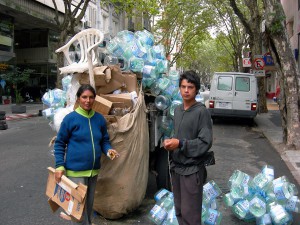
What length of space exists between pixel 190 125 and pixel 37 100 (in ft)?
91.5

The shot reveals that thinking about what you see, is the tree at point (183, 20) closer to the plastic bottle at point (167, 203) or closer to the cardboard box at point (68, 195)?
the plastic bottle at point (167, 203)

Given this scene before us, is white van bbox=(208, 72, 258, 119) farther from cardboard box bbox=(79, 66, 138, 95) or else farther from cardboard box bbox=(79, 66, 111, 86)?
cardboard box bbox=(79, 66, 111, 86)

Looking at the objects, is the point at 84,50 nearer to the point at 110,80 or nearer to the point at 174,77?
the point at 110,80

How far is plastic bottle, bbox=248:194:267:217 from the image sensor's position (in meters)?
4.29

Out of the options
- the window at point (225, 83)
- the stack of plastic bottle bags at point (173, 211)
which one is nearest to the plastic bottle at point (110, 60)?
the stack of plastic bottle bags at point (173, 211)

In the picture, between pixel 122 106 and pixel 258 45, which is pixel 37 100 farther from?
pixel 122 106

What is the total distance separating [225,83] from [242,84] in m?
0.64

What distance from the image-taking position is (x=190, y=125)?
3127 mm

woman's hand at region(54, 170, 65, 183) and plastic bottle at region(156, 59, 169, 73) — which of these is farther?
plastic bottle at region(156, 59, 169, 73)

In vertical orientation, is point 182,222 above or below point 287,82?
below

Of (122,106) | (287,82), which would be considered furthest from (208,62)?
(122,106)

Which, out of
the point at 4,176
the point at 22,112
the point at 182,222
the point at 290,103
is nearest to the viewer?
the point at 182,222

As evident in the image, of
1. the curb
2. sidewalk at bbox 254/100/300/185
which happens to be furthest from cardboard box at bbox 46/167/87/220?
the curb

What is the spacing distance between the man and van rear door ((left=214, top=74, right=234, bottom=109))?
11271 mm
